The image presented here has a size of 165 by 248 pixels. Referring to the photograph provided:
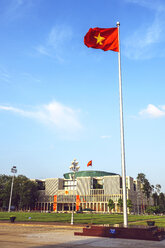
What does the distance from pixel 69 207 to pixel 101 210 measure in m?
22.6

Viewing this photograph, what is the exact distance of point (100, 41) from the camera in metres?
21.3

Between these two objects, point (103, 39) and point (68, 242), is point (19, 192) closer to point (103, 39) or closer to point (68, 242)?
point (103, 39)

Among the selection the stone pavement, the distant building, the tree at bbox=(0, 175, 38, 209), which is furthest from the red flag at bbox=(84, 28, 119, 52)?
the distant building

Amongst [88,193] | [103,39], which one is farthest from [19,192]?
[103,39]

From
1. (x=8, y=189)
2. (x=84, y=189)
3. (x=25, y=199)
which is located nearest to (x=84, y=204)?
(x=84, y=189)

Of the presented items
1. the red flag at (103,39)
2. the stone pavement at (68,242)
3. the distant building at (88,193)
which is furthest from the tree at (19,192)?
the red flag at (103,39)

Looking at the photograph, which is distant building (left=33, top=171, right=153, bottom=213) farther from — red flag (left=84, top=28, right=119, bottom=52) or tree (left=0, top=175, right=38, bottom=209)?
red flag (left=84, top=28, right=119, bottom=52)

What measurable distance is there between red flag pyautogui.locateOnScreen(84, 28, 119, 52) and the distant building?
120 metres

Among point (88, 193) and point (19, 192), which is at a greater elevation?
point (19, 192)

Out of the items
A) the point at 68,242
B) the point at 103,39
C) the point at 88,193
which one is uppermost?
the point at 103,39

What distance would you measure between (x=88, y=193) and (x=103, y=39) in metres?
138

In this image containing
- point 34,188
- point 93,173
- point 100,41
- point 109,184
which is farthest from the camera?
point 93,173

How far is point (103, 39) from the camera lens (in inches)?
844

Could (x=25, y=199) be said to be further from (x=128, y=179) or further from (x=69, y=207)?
(x=128, y=179)
